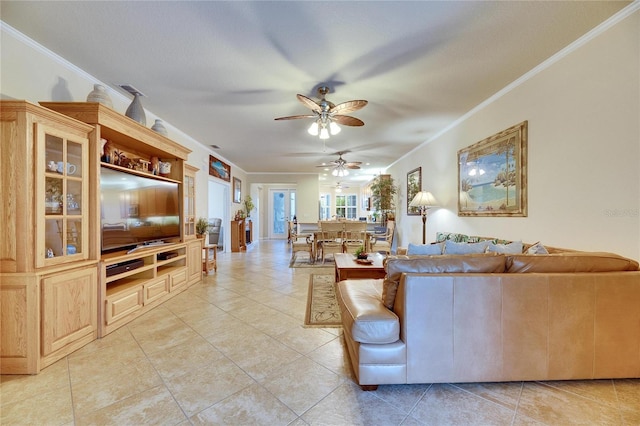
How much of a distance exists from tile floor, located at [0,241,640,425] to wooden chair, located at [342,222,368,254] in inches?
126

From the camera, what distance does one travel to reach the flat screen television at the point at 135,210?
252 cm

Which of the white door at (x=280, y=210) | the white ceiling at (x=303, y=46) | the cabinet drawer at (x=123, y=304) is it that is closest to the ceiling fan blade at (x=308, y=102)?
the white ceiling at (x=303, y=46)

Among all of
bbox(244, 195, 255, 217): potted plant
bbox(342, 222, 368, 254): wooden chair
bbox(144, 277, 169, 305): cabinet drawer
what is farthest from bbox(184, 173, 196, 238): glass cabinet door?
bbox(244, 195, 255, 217): potted plant

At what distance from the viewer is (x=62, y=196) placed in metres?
2.08

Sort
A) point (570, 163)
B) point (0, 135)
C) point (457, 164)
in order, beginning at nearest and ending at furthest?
1. point (0, 135)
2. point (570, 163)
3. point (457, 164)

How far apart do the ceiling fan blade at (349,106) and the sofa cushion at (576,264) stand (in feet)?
6.23

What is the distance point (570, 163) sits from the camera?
2.27m

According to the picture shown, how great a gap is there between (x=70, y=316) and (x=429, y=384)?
283 centimetres

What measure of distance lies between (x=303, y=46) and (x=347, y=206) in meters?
10.9

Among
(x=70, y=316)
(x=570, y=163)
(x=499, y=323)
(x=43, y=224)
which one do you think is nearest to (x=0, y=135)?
(x=43, y=224)

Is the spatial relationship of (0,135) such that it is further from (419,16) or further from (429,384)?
(429,384)

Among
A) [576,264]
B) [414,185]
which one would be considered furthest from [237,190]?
[576,264]

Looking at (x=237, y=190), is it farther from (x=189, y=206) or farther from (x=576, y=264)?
(x=576, y=264)

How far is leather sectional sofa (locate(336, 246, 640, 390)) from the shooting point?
1578 mm
